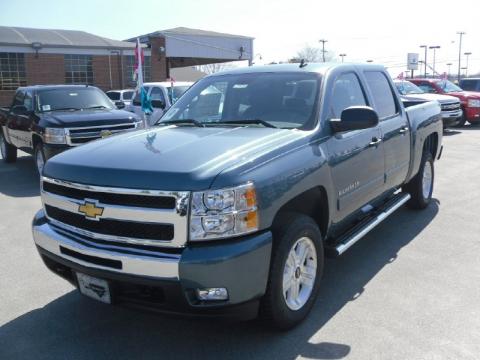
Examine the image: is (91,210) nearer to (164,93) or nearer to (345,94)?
(345,94)

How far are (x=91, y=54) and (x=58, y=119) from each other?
2445cm

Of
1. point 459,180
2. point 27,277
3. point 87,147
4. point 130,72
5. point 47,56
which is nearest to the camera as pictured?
point 87,147

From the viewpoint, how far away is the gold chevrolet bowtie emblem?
10.2ft

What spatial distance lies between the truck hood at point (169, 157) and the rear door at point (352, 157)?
0.44m

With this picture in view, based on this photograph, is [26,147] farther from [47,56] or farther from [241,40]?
[241,40]

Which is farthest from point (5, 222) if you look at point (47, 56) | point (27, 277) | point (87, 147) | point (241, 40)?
point (241, 40)

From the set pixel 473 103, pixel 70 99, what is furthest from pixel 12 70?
pixel 473 103

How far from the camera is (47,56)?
3014 cm

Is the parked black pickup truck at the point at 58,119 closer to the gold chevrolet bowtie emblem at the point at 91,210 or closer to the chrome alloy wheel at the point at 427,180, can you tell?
the chrome alloy wheel at the point at 427,180

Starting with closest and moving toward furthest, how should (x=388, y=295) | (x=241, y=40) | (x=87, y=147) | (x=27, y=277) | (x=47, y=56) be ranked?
(x=87, y=147)
(x=388, y=295)
(x=27, y=277)
(x=47, y=56)
(x=241, y=40)

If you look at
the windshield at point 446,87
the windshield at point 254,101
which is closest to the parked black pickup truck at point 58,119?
the windshield at point 254,101

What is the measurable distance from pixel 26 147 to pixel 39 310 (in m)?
6.96

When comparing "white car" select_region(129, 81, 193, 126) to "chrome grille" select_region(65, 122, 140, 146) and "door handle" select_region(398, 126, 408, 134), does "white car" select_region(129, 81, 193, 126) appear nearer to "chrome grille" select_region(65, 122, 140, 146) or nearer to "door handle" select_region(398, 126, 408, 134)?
"chrome grille" select_region(65, 122, 140, 146)

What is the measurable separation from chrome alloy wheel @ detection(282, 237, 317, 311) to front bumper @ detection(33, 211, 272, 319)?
38 cm
